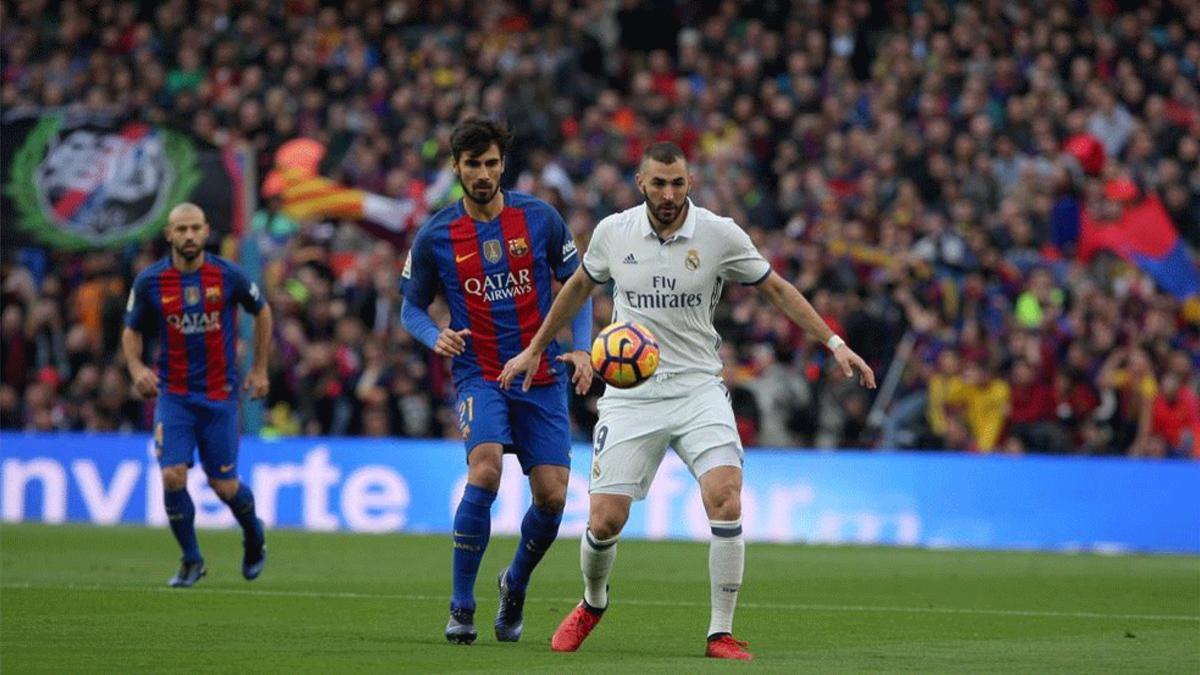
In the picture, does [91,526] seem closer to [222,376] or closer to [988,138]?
[222,376]

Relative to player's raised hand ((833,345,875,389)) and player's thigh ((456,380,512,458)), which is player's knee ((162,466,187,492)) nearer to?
player's thigh ((456,380,512,458))

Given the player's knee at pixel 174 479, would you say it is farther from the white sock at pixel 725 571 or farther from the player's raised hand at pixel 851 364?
the player's raised hand at pixel 851 364

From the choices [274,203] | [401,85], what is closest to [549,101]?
[401,85]

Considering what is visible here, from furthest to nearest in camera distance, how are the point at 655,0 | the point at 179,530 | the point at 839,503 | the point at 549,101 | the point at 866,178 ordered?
the point at 655,0 → the point at 549,101 → the point at 866,178 → the point at 839,503 → the point at 179,530

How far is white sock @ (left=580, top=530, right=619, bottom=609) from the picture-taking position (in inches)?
392

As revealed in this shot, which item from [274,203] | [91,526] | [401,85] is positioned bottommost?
[91,526]

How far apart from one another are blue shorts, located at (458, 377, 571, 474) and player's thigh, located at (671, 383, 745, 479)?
2.75 ft

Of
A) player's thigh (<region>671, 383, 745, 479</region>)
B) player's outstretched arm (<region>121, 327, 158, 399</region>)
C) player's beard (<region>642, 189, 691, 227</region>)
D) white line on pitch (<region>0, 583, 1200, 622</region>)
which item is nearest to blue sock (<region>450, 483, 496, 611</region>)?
player's thigh (<region>671, 383, 745, 479</region>)

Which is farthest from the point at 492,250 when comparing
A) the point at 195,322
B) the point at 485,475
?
the point at 195,322

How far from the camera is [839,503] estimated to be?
21.2 m

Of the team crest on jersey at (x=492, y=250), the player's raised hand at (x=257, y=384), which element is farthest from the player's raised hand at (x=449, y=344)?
the player's raised hand at (x=257, y=384)

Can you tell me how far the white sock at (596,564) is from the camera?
32.7 feet

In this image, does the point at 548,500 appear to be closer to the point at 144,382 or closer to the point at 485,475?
the point at 485,475

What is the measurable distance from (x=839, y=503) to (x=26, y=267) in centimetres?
1015
